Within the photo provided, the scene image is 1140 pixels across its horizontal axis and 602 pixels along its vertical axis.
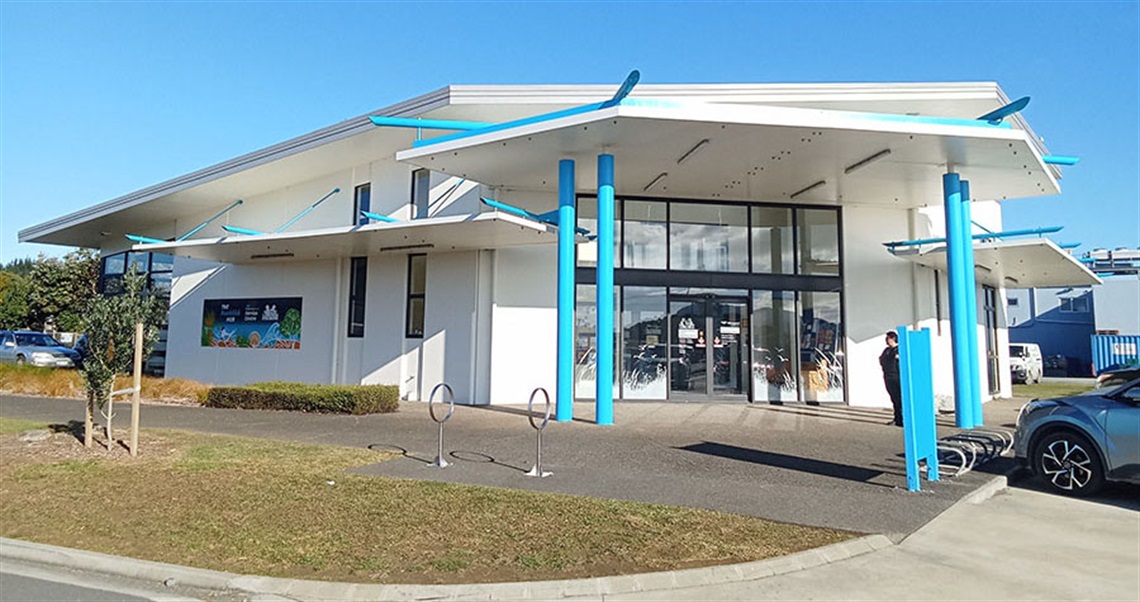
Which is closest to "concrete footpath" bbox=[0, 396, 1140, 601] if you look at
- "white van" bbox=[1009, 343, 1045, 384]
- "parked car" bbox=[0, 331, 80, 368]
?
"parked car" bbox=[0, 331, 80, 368]

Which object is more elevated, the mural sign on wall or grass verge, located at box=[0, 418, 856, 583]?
the mural sign on wall

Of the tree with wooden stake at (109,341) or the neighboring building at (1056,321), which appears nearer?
the tree with wooden stake at (109,341)

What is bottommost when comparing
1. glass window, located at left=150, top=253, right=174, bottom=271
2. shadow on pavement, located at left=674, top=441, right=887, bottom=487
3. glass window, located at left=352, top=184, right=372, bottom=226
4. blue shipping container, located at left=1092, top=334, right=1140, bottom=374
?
shadow on pavement, located at left=674, top=441, right=887, bottom=487

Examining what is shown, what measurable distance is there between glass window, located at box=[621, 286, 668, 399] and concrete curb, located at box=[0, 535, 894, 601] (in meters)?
10.7

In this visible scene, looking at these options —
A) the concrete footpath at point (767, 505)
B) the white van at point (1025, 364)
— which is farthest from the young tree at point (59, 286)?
the white van at point (1025, 364)

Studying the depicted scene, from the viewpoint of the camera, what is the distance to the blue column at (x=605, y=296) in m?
11.9

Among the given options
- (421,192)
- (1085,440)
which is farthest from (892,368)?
(421,192)

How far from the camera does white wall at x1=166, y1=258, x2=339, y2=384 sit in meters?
18.3

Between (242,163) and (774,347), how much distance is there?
14.8 metres

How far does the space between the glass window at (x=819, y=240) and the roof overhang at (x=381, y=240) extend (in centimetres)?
640

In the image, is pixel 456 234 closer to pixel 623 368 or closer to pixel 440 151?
pixel 440 151

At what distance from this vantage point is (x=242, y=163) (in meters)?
18.3

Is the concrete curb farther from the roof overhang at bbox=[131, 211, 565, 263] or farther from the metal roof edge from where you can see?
the metal roof edge

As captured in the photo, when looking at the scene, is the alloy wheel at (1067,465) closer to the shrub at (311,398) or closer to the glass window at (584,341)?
the glass window at (584,341)
